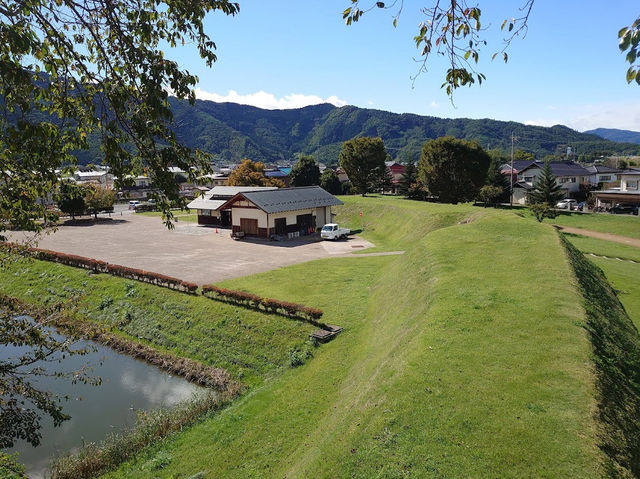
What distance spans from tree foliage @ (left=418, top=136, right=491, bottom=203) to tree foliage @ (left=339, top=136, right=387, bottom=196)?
1221 cm

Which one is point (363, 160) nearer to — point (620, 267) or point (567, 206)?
point (567, 206)

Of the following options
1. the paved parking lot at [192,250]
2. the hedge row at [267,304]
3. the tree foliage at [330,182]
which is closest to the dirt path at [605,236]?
the paved parking lot at [192,250]

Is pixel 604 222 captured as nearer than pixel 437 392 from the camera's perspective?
No

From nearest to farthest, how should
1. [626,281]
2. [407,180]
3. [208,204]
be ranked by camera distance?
[626,281] < [208,204] < [407,180]

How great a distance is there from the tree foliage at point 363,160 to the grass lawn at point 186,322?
149 ft

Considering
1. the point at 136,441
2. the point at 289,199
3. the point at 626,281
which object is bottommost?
the point at 136,441

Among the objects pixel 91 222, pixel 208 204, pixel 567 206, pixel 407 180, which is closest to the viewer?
pixel 208 204

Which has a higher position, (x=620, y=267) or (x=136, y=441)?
(x=620, y=267)

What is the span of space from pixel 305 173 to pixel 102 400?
56.5 meters

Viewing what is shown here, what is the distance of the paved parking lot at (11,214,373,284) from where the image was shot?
28.5 metres

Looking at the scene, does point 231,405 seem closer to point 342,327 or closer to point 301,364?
point 301,364

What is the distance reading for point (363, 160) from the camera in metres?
64.9

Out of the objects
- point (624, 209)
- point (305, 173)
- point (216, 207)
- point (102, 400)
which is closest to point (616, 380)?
point (102, 400)

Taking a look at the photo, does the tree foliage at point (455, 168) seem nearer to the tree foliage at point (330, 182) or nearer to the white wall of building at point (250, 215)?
the tree foliage at point (330, 182)
